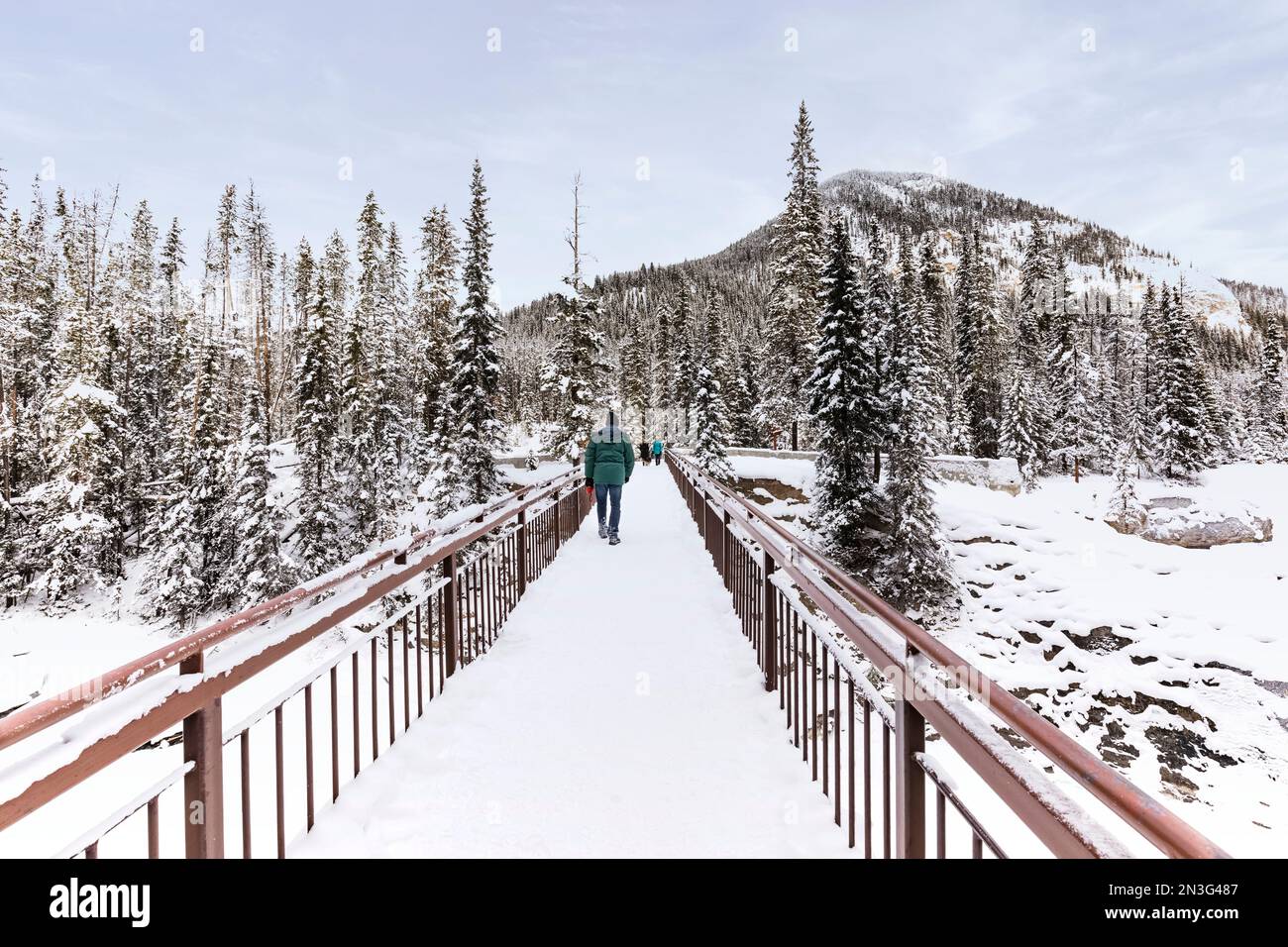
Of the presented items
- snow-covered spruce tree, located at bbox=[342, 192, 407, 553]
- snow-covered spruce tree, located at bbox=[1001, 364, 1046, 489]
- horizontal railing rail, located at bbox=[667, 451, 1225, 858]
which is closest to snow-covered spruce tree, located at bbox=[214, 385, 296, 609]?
snow-covered spruce tree, located at bbox=[342, 192, 407, 553]

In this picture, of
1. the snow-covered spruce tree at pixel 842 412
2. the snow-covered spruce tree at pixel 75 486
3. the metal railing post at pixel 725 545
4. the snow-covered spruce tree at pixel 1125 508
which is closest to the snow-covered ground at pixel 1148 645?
the snow-covered spruce tree at pixel 1125 508

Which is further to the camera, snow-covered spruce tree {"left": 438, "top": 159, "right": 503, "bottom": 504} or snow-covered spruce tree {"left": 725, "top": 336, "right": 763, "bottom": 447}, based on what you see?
snow-covered spruce tree {"left": 725, "top": 336, "right": 763, "bottom": 447}

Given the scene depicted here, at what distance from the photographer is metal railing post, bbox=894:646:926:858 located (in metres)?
1.94

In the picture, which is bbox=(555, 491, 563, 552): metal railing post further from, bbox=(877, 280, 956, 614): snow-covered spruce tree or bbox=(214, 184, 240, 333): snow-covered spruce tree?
bbox=(214, 184, 240, 333): snow-covered spruce tree

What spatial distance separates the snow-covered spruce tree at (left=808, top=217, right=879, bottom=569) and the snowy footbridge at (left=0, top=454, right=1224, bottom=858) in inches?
586

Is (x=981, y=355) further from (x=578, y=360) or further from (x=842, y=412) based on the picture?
(x=578, y=360)

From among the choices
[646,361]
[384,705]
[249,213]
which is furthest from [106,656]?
[646,361]

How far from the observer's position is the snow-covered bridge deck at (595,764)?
2688 millimetres

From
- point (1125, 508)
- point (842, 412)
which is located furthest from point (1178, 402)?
point (842, 412)

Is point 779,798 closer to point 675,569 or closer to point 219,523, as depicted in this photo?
point 675,569

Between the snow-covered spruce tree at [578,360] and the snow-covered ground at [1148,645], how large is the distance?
9.78 metres

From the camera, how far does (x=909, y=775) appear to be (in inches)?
77.9

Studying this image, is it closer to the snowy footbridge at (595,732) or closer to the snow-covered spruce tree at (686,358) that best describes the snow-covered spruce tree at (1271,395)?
the snow-covered spruce tree at (686,358)

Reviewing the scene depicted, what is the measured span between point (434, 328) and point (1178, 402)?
4228 cm
